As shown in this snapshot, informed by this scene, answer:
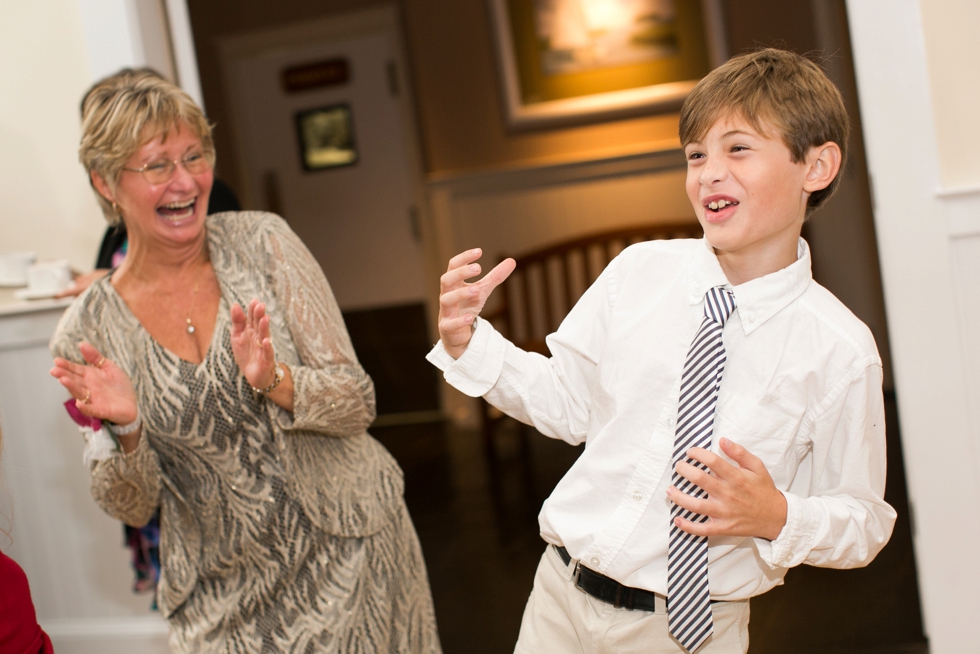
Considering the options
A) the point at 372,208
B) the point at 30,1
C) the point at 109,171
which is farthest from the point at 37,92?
the point at 372,208

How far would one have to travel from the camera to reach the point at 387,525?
1654mm

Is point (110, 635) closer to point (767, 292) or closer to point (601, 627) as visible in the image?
point (601, 627)

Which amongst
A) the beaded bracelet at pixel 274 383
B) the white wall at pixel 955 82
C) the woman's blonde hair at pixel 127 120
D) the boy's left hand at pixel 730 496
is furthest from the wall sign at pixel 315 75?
the boy's left hand at pixel 730 496

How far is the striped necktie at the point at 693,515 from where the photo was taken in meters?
1.07

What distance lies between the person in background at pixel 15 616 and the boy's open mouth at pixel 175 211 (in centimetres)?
62

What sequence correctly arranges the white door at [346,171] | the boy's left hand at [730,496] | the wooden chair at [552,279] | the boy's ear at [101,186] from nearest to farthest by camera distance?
the boy's left hand at [730,496] < the boy's ear at [101,186] < the wooden chair at [552,279] < the white door at [346,171]

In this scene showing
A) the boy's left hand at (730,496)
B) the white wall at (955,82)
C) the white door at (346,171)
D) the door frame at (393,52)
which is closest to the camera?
the boy's left hand at (730,496)

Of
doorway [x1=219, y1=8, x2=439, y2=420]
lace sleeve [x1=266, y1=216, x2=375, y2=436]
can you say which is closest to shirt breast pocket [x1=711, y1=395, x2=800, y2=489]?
lace sleeve [x1=266, y1=216, x2=375, y2=436]

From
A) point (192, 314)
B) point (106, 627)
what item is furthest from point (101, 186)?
point (106, 627)

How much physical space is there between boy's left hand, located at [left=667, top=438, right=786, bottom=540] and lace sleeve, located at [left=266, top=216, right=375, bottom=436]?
73cm

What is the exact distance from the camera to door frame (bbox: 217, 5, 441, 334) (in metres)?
5.10

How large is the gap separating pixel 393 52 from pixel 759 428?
4580 millimetres

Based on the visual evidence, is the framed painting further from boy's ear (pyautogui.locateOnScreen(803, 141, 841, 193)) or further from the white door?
boy's ear (pyautogui.locateOnScreen(803, 141, 841, 193))

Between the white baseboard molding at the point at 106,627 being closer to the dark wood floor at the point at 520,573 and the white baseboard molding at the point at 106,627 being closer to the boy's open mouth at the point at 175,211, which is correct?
the dark wood floor at the point at 520,573
